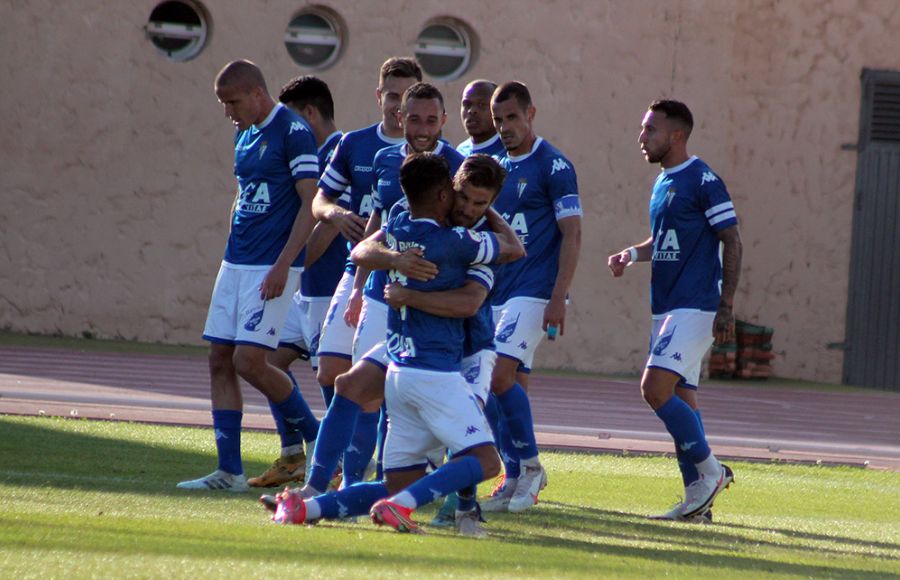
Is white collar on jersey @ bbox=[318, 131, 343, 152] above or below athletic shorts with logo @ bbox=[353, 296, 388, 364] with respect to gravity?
above

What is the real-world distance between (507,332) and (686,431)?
1038 mm

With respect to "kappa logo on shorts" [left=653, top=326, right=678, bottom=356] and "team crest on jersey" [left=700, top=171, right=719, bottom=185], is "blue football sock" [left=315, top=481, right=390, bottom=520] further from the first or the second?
"team crest on jersey" [left=700, top=171, right=719, bottom=185]

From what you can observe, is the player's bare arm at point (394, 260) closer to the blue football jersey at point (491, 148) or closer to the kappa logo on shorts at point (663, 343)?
the blue football jersey at point (491, 148)

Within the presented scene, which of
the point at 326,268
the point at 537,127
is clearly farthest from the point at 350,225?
the point at 537,127

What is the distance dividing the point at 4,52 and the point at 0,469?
10405mm

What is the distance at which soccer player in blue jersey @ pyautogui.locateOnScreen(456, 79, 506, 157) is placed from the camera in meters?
8.16

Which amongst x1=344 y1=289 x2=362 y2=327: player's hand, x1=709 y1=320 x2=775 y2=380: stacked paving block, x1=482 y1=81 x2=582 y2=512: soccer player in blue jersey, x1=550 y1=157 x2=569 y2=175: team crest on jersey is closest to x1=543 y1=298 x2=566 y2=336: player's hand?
x1=482 y1=81 x2=582 y2=512: soccer player in blue jersey

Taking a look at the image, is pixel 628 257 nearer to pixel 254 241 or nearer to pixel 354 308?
pixel 354 308

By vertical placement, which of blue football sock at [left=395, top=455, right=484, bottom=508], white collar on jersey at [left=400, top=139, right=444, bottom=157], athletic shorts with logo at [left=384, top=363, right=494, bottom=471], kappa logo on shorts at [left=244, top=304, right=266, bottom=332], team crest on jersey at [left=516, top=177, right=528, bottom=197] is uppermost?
white collar on jersey at [left=400, top=139, right=444, bottom=157]

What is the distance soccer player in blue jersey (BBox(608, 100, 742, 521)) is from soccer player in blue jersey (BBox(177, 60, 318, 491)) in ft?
6.03

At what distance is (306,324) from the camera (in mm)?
8789

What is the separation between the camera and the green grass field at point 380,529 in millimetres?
5055

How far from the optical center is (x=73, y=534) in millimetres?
5336

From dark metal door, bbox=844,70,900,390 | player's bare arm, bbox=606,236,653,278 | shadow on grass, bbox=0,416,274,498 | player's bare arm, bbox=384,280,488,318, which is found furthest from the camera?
dark metal door, bbox=844,70,900,390
